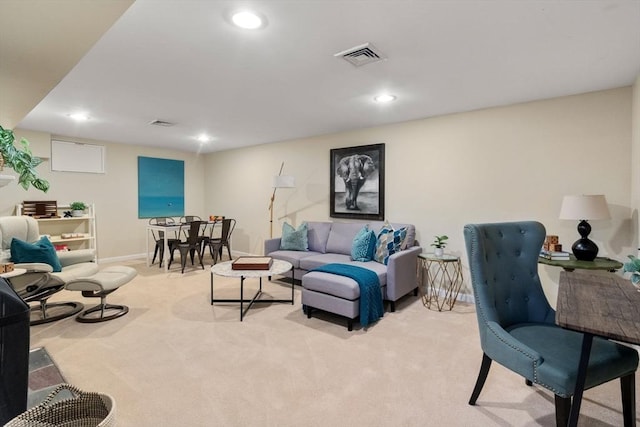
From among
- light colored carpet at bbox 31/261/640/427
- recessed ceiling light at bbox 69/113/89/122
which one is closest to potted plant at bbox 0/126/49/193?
light colored carpet at bbox 31/261/640/427

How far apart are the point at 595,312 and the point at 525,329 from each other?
561mm

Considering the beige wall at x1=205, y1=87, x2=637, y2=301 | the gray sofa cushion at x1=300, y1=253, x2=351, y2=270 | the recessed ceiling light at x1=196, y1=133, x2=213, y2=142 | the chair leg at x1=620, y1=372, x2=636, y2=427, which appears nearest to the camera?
the chair leg at x1=620, y1=372, x2=636, y2=427

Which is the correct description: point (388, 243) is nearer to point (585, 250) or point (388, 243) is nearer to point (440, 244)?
point (440, 244)

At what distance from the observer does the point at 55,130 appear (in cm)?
481

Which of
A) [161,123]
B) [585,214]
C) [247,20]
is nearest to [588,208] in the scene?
[585,214]

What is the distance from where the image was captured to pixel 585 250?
→ 2.71m

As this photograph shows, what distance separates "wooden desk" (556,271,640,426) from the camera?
1104 mm

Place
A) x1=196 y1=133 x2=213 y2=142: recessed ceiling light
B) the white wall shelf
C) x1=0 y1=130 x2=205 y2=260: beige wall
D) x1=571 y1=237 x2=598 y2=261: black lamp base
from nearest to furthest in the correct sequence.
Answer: x1=571 y1=237 x2=598 y2=261: black lamp base
the white wall shelf
x1=0 y1=130 x2=205 y2=260: beige wall
x1=196 y1=133 x2=213 y2=142: recessed ceiling light

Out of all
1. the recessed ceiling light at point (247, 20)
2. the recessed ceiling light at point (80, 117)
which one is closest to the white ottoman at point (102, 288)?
the recessed ceiling light at point (80, 117)

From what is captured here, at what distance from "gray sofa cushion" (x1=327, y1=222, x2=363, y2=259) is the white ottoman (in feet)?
8.13

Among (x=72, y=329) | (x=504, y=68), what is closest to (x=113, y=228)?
(x=72, y=329)

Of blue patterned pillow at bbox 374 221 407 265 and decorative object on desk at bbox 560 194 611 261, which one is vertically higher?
decorative object on desk at bbox 560 194 611 261

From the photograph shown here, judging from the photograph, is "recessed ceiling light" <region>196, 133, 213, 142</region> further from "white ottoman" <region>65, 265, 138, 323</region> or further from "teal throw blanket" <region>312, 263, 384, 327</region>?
"teal throw blanket" <region>312, 263, 384, 327</region>

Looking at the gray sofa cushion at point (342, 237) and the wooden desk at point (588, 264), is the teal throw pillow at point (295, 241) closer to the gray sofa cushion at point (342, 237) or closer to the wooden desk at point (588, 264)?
the gray sofa cushion at point (342, 237)
